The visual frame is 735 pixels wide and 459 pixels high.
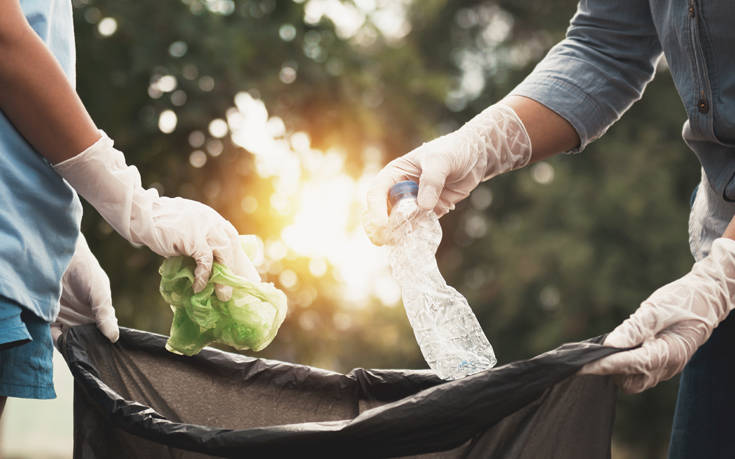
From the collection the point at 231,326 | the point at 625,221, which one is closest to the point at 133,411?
the point at 231,326

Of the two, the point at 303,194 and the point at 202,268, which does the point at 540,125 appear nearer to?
the point at 202,268

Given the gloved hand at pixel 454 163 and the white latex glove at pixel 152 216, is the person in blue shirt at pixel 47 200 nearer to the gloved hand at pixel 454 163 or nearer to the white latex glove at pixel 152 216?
the white latex glove at pixel 152 216

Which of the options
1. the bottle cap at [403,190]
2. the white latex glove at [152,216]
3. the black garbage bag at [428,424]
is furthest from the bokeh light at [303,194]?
the black garbage bag at [428,424]

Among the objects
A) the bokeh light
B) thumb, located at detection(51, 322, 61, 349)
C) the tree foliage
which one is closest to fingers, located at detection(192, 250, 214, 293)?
thumb, located at detection(51, 322, 61, 349)

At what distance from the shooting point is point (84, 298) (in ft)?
6.21

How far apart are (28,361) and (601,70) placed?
5.06ft

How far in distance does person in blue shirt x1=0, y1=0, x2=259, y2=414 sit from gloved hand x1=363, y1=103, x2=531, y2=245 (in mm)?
411

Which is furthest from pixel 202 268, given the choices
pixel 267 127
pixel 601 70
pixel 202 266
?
pixel 267 127

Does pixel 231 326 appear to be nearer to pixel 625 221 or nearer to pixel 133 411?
pixel 133 411

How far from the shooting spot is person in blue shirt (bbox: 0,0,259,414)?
4.57 ft

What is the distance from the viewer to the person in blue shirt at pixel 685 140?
1.51 metres

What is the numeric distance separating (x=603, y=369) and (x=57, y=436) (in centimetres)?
913

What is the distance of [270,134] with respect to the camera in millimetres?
5707

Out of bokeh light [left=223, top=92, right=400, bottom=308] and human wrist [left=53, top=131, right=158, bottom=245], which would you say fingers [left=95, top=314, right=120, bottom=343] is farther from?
bokeh light [left=223, top=92, right=400, bottom=308]
